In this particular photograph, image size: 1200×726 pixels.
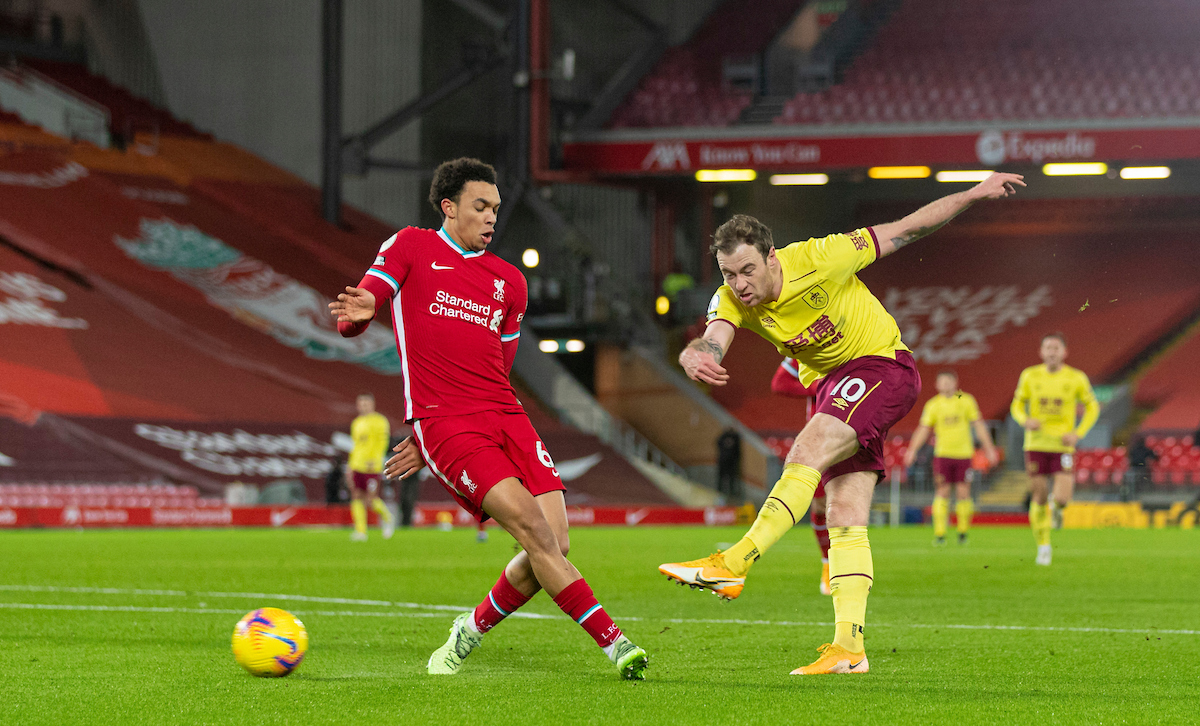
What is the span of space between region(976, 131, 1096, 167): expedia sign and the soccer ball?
82.1 ft

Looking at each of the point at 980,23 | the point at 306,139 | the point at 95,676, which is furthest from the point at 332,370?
the point at 95,676

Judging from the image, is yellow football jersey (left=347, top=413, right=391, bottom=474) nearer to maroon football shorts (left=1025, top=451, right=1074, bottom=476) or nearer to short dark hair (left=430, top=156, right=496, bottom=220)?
maroon football shorts (left=1025, top=451, right=1074, bottom=476)

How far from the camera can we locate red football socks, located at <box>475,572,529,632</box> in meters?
6.49

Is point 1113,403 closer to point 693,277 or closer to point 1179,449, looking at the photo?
point 1179,449

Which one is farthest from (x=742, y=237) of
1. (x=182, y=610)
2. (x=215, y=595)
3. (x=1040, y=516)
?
(x=1040, y=516)

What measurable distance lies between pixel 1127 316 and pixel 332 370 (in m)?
18.7

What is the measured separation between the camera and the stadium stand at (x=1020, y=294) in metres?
32.6

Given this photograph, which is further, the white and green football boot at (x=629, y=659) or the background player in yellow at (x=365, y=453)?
the background player in yellow at (x=365, y=453)

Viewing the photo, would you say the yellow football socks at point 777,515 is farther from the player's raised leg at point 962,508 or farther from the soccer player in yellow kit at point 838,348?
the player's raised leg at point 962,508

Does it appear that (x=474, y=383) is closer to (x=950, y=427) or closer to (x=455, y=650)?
(x=455, y=650)

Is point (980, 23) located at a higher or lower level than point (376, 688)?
higher

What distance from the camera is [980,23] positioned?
32.5m

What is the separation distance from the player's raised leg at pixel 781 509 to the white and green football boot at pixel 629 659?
44 cm

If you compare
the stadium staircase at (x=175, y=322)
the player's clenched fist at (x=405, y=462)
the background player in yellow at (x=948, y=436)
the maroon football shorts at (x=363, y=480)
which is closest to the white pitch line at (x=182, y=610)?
the player's clenched fist at (x=405, y=462)
